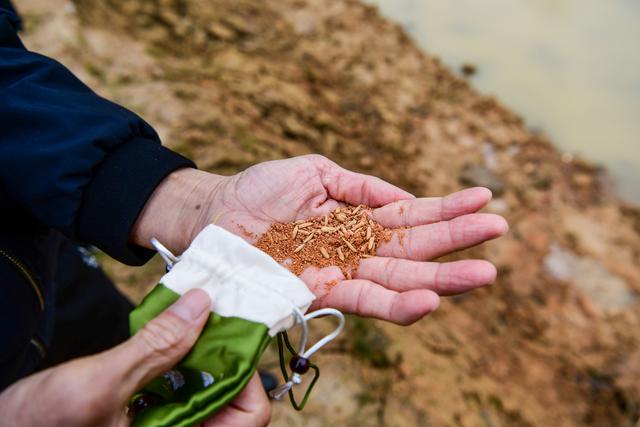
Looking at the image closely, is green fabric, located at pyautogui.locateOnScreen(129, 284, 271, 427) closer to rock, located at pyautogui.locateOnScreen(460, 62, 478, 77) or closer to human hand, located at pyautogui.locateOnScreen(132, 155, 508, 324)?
human hand, located at pyautogui.locateOnScreen(132, 155, 508, 324)

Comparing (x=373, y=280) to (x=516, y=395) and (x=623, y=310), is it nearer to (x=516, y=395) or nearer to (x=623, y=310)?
(x=516, y=395)

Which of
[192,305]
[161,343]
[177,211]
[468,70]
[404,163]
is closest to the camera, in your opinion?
[161,343]

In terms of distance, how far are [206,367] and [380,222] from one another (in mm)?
919

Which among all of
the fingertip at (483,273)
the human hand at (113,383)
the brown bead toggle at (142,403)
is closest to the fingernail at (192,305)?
the human hand at (113,383)

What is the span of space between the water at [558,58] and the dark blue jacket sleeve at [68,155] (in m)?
4.46

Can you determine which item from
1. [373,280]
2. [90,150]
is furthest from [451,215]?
[90,150]

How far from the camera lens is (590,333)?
383 cm

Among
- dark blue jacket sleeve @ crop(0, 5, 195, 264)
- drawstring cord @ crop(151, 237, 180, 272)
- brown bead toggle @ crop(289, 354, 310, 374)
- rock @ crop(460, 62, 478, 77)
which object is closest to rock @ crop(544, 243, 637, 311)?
rock @ crop(460, 62, 478, 77)

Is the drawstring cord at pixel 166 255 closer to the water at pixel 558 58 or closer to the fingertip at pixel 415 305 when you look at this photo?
the fingertip at pixel 415 305

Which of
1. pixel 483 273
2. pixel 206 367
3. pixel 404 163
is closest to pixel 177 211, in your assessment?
pixel 206 367

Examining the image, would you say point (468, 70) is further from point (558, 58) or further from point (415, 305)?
point (415, 305)

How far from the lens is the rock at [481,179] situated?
15.0 ft

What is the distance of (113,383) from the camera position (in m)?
1.19

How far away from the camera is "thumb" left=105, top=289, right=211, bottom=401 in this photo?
4.03 feet
